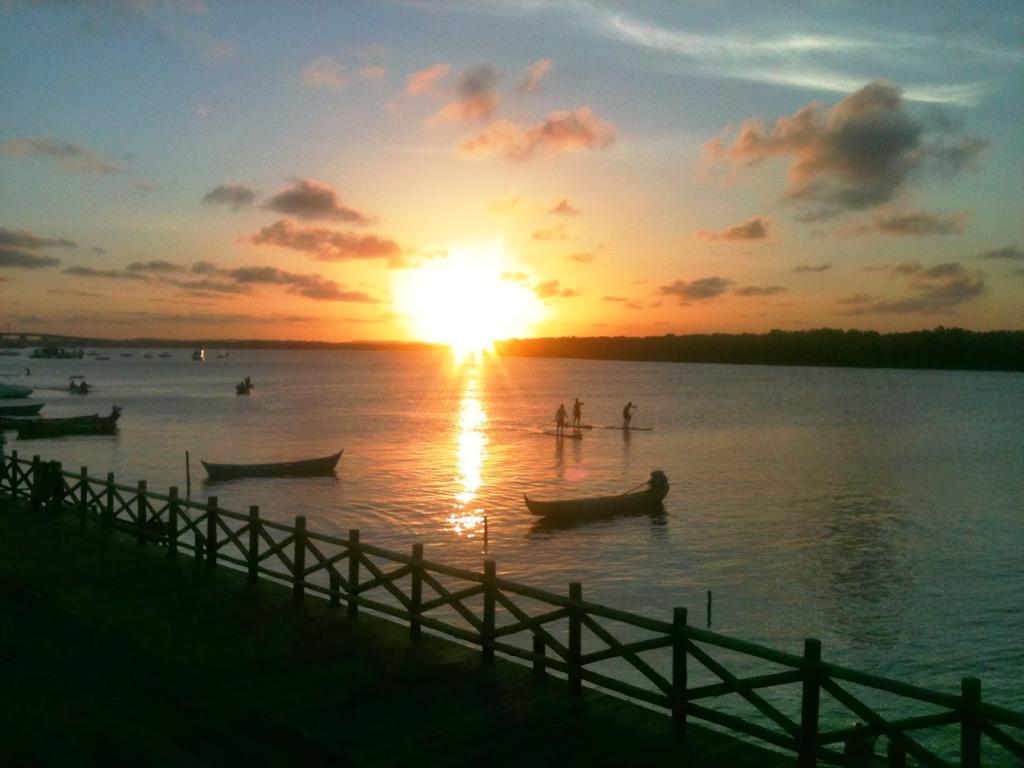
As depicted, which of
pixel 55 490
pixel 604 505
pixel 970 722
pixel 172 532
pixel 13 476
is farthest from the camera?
pixel 604 505

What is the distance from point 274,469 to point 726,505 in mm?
28704

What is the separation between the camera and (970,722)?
25.9 feet

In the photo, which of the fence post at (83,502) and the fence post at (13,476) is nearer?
the fence post at (83,502)

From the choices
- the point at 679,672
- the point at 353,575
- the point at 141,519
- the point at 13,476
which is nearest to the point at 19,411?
the point at 13,476

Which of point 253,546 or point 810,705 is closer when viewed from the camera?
point 810,705

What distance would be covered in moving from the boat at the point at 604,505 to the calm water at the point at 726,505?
956 millimetres

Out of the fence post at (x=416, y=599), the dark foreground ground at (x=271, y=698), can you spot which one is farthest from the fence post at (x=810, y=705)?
the fence post at (x=416, y=599)

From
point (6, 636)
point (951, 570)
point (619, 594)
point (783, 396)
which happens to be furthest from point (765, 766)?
point (783, 396)

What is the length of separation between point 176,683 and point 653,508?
3363 cm

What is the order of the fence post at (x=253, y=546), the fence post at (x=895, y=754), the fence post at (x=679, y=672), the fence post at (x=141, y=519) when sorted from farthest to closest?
the fence post at (x=141, y=519) < the fence post at (x=253, y=546) < the fence post at (x=679, y=672) < the fence post at (x=895, y=754)

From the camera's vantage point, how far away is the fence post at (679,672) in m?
9.84

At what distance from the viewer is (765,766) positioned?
9.04 meters

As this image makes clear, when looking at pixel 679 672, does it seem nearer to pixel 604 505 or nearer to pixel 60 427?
pixel 604 505

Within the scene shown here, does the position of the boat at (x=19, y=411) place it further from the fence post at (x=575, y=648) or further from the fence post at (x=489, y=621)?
the fence post at (x=575, y=648)
